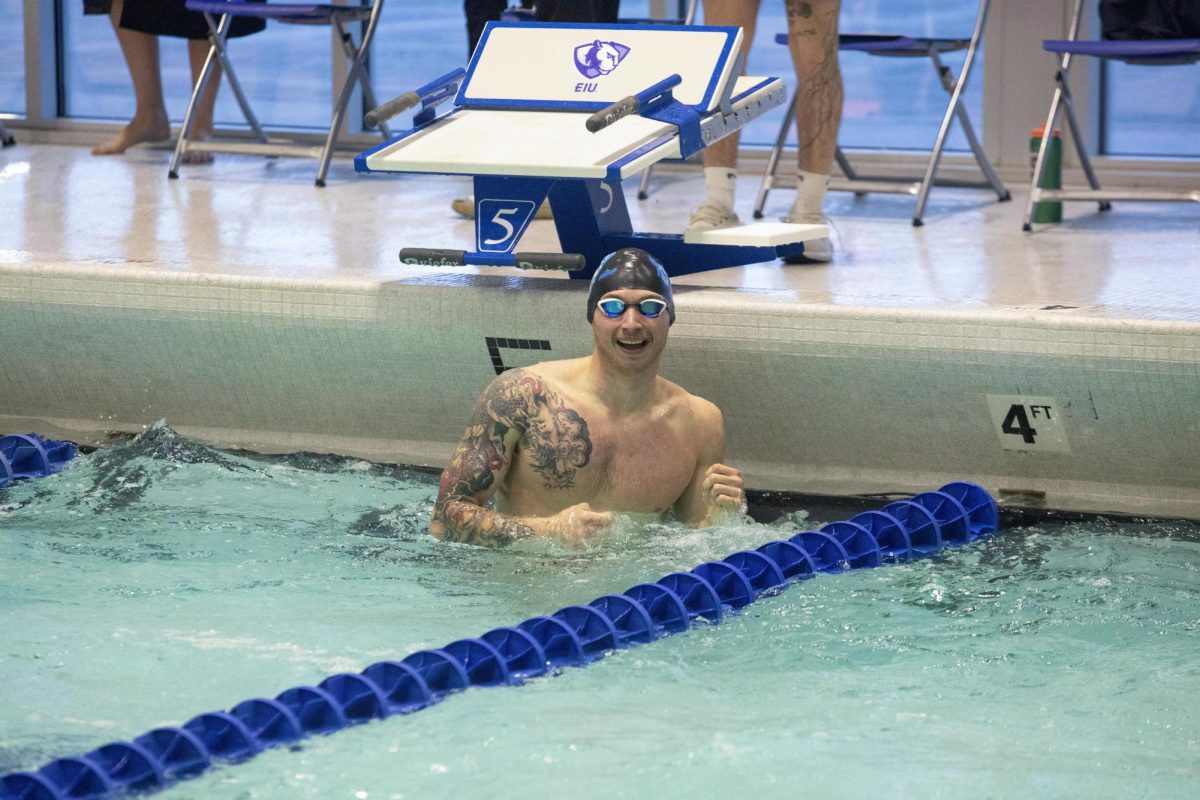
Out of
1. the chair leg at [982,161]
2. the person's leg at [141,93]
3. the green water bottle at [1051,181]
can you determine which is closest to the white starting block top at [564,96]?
the green water bottle at [1051,181]

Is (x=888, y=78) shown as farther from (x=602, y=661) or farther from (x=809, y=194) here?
(x=602, y=661)

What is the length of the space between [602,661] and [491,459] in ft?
2.14

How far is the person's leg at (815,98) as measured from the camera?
4.65 metres

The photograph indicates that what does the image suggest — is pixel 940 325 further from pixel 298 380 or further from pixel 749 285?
pixel 298 380

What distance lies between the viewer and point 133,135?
7387mm

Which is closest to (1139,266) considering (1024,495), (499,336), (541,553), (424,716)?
(1024,495)

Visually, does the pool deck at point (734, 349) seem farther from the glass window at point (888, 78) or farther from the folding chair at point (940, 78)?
the glass window at point (888, 78)

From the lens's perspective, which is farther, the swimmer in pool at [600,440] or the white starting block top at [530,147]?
the white starting block top at [530,147]

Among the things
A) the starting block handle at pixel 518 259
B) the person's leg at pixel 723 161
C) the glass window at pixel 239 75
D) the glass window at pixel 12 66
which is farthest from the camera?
the glass window at pixel 12 66

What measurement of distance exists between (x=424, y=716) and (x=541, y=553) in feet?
2.43

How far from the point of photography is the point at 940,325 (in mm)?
3693

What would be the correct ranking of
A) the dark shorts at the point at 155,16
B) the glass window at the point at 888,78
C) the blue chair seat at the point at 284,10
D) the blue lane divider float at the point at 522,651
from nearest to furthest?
the blue lane divider float at the point at 522,651 < the blue chair seat at the point at 284,10 < the dark shorts at the point at 155,16 < the glass window at the point at 888,78

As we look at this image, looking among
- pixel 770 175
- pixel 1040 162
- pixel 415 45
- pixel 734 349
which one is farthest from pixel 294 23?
pixel 734 349

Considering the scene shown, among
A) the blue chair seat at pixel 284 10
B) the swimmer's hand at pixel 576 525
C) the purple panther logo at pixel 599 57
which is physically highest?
the purple panther logo at pixel 599 57
